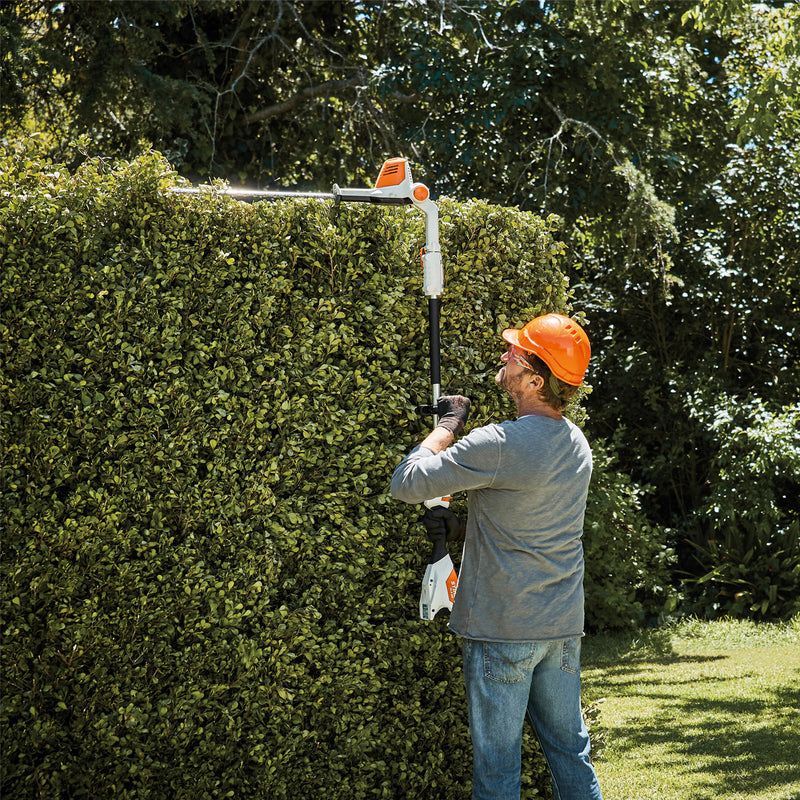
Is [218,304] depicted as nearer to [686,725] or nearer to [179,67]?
[686,725]

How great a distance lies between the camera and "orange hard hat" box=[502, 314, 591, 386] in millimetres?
3178

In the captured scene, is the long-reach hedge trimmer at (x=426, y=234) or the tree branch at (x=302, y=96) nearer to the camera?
the long-reach hedge trimmer at (x=426, y=234)

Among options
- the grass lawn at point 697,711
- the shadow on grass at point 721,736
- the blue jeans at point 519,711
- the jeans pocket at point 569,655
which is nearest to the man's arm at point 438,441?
the blue jeans at point 519,711

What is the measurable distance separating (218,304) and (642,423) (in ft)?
26.9

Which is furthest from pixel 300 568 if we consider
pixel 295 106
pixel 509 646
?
pixel 295 106

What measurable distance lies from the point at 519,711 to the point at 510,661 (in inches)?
7.1

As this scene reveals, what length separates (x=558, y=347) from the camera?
318 cm

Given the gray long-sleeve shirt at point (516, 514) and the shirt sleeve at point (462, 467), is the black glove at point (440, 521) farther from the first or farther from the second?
the shirt sleeve at point (462, 467)

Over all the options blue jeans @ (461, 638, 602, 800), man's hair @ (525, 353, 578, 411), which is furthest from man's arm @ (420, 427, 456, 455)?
blue jeans @ (461, 638, 602, 800)

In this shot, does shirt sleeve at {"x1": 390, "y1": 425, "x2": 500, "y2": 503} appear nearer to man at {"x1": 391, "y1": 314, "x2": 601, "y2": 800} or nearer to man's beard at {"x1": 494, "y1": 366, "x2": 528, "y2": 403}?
man at {"x1": 391, "y1": 314, "x2": 601, "y2": 800}

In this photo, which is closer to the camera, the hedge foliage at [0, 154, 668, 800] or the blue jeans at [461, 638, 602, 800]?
the blue jeans at [461, 638, 602, 800]

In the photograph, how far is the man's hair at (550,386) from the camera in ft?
10.5

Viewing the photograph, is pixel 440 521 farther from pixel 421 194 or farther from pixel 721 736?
pixel 721 736

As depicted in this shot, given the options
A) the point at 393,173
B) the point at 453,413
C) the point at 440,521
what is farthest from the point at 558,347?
the point at 393,173
